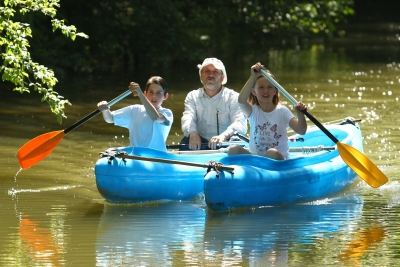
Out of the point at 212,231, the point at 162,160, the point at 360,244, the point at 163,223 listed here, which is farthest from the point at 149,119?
the point at 360,244

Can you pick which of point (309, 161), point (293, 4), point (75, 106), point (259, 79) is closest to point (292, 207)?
point (309, 161)

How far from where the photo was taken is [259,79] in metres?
7.19

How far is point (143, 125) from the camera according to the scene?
24.2 ft

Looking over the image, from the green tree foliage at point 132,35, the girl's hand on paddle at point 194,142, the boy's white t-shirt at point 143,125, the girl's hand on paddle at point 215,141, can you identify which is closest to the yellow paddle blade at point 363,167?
the girl's hand on paddle at point 215,141

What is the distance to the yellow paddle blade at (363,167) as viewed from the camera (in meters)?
7.19

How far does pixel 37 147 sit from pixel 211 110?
158cm

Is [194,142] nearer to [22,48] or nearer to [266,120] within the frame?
[266,120]

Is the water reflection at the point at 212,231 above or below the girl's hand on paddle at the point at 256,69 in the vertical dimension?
below

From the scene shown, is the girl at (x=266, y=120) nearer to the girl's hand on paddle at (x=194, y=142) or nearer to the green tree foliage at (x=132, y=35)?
the girl's hand on paddle at (x=194, y=142)

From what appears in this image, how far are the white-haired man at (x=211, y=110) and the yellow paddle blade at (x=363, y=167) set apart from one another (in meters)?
1.12

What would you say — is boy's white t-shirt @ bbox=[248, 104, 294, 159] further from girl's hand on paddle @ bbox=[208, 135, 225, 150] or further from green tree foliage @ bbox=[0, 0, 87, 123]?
green tree foliage @ bbox=[0, 0, 87, 123]

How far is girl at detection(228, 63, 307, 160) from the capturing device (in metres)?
7.14

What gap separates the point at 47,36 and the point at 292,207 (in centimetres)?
945

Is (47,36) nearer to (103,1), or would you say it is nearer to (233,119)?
(103,1)
